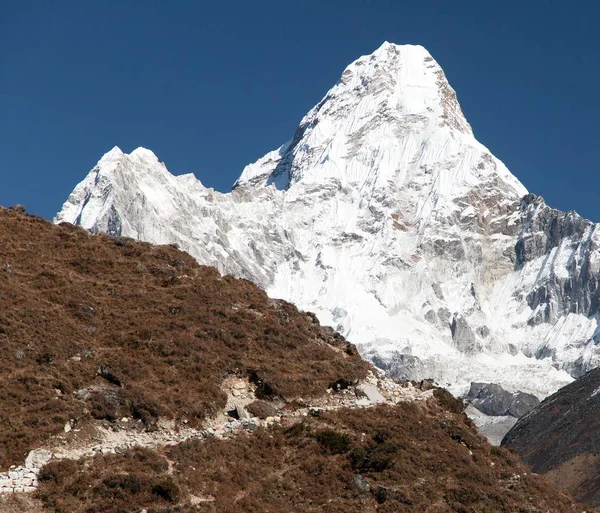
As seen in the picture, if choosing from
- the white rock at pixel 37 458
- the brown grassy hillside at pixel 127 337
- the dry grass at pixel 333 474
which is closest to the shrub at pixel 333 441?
the dry grass at pixel 333 474

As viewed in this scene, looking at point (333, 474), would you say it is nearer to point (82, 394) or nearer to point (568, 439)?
point (82, 394)

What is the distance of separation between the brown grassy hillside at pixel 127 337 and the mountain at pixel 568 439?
72033mm

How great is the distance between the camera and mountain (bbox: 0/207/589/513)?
3878cm

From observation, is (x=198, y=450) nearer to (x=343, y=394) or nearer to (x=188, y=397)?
(x=188, y=397)

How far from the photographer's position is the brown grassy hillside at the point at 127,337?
42844mm

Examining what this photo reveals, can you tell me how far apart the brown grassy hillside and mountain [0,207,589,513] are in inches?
3.8

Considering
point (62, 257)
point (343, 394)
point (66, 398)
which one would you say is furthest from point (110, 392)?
point (62, 257)

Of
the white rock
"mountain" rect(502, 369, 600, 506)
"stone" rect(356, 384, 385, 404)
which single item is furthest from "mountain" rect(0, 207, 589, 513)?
"mountain" rect(502, 369, 600, 506)

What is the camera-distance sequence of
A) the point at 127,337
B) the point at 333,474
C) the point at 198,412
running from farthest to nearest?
the point at 127,337 → the point at 198,412 → the point at 333,474

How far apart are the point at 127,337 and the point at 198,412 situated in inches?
263

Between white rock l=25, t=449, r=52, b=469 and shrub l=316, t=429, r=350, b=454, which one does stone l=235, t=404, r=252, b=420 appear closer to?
shrub l=316, t=429, r=350, b=454

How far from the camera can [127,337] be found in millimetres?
49188

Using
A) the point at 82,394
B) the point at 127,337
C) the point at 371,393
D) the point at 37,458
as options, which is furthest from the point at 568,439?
the point at 37,458

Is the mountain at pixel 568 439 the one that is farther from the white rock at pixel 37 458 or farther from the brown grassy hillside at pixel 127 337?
the white rock at pixel 37 458
